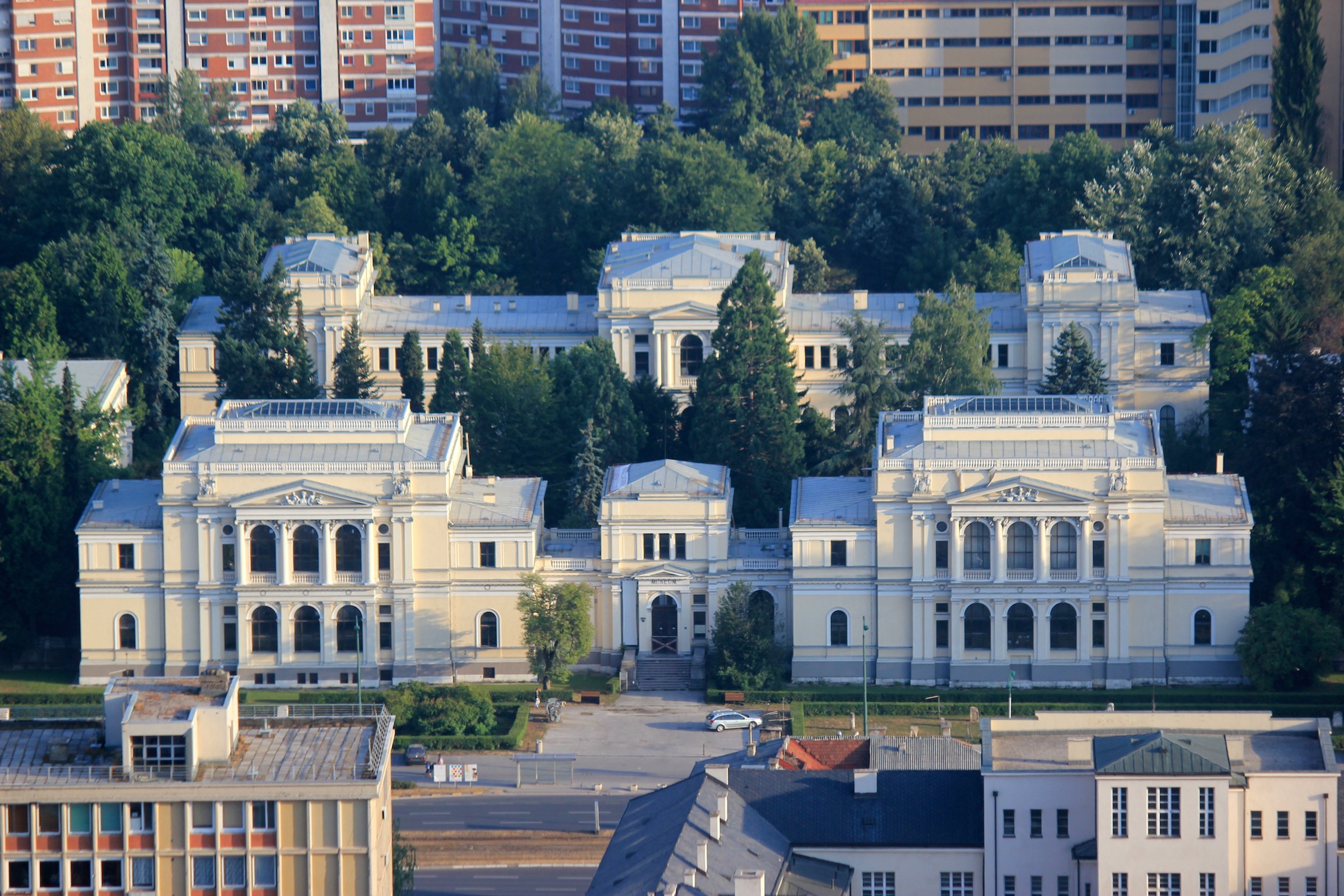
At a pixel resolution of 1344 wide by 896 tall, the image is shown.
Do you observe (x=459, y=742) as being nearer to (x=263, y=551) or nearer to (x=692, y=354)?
(x=263, y=551)

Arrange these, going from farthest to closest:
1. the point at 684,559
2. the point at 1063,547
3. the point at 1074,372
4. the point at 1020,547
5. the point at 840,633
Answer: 1. the point at 1074,372
2. the point at 684,559
3. the point at 840,633
4. the point at 1020,547
5. the point at 1063,547

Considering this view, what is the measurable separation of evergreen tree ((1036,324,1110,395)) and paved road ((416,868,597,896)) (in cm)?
5778

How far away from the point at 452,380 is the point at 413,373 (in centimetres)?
719

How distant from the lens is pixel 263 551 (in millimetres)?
168125

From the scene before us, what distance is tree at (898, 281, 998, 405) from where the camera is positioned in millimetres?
185875

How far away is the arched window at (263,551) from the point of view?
16775 cm

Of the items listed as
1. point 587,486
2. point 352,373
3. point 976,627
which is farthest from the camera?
point 352,373

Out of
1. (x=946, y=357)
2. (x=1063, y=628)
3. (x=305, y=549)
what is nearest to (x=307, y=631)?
(x=305, y=549)

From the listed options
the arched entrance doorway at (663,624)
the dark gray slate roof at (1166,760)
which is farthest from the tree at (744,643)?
the dark gray slate roof at (1166,760)

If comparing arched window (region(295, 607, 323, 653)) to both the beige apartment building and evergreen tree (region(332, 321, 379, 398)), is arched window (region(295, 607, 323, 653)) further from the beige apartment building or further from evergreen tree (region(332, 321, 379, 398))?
the beige apartment building

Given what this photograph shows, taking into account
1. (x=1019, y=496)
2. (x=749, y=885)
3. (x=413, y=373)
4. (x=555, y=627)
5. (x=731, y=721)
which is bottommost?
(x=731, y=721)

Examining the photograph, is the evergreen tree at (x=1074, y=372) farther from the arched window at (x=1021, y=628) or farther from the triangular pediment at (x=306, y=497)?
the triangular pediment at (x=306, y=497)

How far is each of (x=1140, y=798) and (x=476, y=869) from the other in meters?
34.5

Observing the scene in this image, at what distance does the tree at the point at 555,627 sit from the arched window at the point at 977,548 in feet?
68.9
